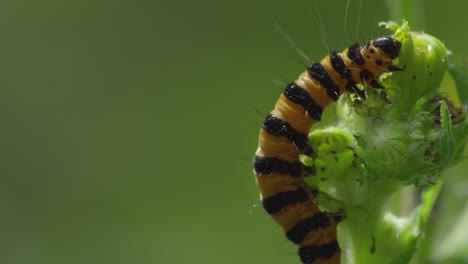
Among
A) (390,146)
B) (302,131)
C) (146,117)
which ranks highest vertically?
(146,117)

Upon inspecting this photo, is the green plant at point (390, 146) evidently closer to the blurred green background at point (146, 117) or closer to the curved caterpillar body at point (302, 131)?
the curved caterpillar body at point (302, 131)

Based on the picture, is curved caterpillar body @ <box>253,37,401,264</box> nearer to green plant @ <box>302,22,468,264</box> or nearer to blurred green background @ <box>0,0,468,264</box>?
green plant @ <box>302,22,468,264</box>

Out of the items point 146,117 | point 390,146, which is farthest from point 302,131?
point 146,117

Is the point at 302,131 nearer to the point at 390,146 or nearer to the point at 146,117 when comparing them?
the point at 390,146

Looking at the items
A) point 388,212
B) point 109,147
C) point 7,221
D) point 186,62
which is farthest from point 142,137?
point 388,212

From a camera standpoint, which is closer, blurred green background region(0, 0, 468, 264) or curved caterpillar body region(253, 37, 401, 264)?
curved caterpillar body region(253, 37, 401, 264)

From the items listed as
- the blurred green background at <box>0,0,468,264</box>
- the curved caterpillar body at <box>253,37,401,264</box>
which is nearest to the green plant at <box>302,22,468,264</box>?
the curved caterpillar body at <box>253,37,401,264</box>
